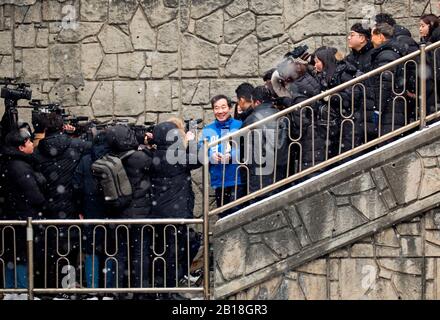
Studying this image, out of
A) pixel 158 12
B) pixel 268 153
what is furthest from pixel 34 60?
pixel 268 153

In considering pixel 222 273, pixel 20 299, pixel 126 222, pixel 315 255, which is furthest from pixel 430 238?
pixel 20 299

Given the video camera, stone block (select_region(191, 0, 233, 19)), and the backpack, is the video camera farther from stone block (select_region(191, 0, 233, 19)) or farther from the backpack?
stone block (select_region(191, 0, 233, 19))

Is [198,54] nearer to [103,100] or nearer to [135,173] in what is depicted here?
[103,100]

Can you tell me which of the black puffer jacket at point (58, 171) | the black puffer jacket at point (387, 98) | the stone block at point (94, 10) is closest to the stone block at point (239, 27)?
the stone block at point (94, 10)

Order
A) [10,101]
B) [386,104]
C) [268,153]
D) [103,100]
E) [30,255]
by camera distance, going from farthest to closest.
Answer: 1. [103,100]
2. [10,101]
3. [30,255]
4. [268,153]
5. [386,104]

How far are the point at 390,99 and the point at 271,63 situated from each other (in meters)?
3.81

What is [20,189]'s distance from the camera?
16484 millimetres

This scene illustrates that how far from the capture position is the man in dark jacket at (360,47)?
16609 mm

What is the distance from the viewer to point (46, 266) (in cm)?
1625

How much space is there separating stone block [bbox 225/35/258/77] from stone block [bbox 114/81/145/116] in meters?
1.14

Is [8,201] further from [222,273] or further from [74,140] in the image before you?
[222,273]

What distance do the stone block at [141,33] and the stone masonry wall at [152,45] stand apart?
0.01 metres

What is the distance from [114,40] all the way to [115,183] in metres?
3.86
